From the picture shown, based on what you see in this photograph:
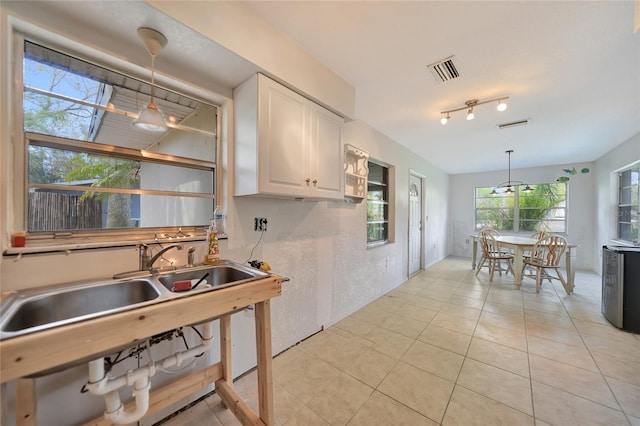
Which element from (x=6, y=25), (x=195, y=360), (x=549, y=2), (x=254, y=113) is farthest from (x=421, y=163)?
(x=6, y=25)

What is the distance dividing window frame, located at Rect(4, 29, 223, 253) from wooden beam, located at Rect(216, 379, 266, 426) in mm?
1011

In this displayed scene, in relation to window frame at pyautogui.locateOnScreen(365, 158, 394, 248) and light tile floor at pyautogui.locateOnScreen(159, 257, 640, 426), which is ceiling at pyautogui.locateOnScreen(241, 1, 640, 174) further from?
light tile floor at pyautogui.locateOnScreen(159, 257, 640, 426)

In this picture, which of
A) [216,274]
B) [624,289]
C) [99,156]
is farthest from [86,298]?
[624,289]

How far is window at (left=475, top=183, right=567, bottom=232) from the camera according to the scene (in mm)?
5680

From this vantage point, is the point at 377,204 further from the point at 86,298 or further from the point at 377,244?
the point at 86,298

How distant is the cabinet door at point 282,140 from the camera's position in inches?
63.9

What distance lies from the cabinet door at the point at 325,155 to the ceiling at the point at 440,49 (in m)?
0.43

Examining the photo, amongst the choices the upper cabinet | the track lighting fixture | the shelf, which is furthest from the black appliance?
the upper cabinet

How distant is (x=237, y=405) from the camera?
1.43m

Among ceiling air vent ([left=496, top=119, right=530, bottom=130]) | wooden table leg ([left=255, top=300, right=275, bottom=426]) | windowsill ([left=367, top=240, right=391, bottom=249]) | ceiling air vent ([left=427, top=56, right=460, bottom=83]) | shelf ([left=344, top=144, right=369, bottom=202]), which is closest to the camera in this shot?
wooden table leg ([left=255, top=300, right=275, bottom=426])

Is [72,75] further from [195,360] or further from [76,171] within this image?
[195,360]

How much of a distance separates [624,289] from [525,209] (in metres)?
4.06

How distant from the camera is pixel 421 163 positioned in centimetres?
501

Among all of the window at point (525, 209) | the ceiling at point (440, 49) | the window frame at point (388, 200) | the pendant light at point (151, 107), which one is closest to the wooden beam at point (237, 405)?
the pendant light at point (151, 107)
